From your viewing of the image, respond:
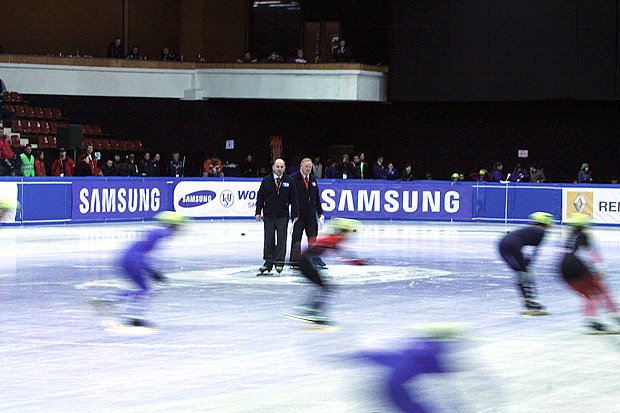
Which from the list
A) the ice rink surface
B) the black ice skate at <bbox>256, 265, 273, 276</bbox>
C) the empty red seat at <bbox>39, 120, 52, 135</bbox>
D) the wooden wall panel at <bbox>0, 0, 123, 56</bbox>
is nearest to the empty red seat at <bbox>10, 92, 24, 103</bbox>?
the empty red seat at <bbox>39, 120, 52, 135</bbox>

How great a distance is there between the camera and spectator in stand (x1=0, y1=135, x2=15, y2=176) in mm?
25266

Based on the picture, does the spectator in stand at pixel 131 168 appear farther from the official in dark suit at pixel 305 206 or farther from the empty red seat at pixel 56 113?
the official in dark suit at pixel 305 206

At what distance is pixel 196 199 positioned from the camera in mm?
27625

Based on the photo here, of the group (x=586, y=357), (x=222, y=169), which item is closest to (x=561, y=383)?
(x=586, y=357)

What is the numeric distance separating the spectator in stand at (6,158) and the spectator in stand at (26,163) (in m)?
0.24

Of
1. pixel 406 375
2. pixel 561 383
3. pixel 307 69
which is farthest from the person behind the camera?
pixel 307 69

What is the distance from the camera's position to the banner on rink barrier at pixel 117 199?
992 inches

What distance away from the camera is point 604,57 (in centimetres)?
3312

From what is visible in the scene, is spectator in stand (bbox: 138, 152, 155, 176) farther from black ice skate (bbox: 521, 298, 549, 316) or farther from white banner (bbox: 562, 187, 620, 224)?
black ice skate (bbox: 521, 298, 549, 316)

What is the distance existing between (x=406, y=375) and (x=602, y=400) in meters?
3.05

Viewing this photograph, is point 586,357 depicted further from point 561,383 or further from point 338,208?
point 338,208

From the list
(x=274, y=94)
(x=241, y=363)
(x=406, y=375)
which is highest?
(x=274, y=94)

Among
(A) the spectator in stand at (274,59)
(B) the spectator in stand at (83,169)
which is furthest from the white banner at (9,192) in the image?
(A) the spectator in stand at (274,59)

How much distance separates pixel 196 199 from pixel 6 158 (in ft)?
14.9
